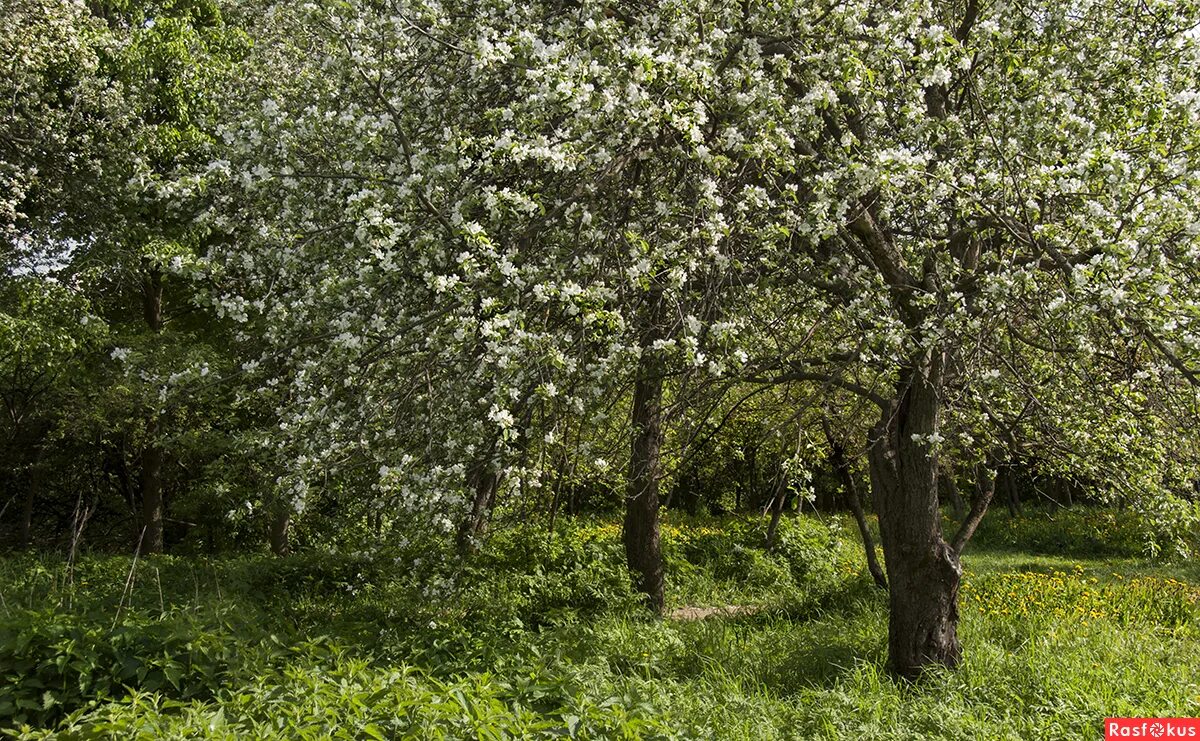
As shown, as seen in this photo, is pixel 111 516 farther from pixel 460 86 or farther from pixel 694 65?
pixel 694 65

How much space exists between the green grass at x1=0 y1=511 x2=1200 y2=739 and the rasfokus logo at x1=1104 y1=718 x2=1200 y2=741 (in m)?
0.11

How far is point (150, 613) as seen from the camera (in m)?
6.35

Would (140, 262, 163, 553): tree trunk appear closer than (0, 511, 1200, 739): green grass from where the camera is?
No

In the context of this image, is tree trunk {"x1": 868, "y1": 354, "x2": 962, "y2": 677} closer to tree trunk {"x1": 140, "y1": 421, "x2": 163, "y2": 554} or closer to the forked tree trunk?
the forked tree trunk

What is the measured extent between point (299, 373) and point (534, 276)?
5.50ft

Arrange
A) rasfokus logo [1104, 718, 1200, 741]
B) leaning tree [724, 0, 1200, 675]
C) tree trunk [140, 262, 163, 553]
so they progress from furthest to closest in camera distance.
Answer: tree trunk [140, 262, 163, 553] → rasfokus logo [1104, 718, 1200, 741] → leaning tree [724, 0, 1200, 675]

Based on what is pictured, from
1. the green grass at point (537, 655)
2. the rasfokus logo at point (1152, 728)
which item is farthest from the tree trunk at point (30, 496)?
the rasfokus logo at point (1152, 728)

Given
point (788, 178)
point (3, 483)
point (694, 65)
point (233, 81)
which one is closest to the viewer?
point (694, 65)

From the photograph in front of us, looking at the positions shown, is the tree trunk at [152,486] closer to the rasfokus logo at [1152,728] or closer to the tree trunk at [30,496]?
the tree trunk at [30,496]

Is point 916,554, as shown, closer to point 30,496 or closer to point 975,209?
point 975,209

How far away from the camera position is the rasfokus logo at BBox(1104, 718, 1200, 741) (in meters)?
5.29

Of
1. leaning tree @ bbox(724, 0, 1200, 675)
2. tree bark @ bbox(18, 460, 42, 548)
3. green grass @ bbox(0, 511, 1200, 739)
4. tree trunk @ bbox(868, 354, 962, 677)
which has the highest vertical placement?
leaning tree @ bbox(724, 0, 1200, 675)

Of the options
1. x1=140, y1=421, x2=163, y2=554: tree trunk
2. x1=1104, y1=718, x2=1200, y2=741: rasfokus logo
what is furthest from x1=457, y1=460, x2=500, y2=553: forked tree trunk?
x1=140, y1=421, x2=163, y2=554: tree trunk

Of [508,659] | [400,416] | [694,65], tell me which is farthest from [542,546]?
[694,65]
